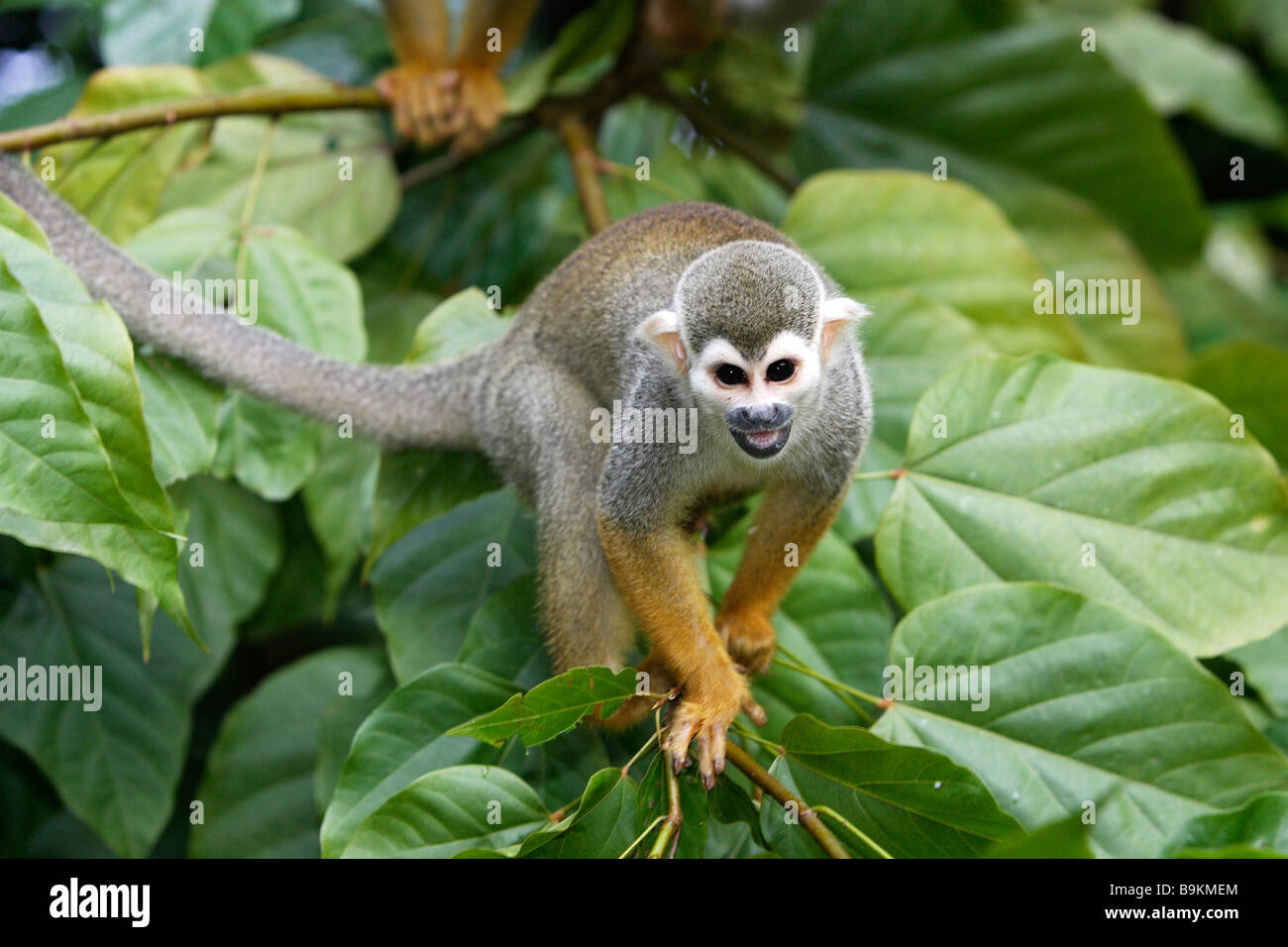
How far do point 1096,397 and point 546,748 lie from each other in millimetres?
1330

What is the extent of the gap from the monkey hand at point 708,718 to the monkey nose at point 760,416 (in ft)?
1.56

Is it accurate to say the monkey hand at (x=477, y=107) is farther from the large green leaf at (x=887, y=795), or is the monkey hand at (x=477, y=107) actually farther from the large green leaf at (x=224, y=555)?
the large green leaf at (x=887, y=795)

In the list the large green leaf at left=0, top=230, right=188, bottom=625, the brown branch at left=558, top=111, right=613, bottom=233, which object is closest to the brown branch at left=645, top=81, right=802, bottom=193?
the brown branch at left=558, top=111, right=613, bottom=233

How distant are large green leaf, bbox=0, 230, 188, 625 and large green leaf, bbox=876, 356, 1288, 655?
53.4 inches

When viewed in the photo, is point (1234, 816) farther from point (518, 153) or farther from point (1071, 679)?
point (518, 153)

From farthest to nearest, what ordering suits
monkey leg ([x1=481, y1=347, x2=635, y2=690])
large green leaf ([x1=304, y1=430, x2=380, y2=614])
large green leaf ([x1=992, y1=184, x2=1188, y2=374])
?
large green leaf ([x1=992, y1=184, x2=1188, y2=374]) → large green leaf ([x1=304, y1=430, x2=380, y2=614]) → monkey leg ([x1=481, y1=347, x2=635, y2=690])

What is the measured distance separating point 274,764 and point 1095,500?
204cm

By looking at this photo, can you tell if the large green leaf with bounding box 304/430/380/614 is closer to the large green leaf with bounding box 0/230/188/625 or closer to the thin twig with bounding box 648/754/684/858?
the large green leaf with bounding box 0/230/188/625

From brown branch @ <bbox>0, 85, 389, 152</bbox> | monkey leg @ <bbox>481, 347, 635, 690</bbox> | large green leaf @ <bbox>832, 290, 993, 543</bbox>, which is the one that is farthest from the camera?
large green leaf @ <bbox>832, 290, 993, 543</bbox>

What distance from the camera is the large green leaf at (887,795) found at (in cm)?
158

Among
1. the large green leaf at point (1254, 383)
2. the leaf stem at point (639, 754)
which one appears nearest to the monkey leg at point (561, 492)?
the leaf stem at point (639, 754)

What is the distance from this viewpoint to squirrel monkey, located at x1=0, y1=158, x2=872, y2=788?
1956 mm

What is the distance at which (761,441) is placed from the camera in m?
1.95

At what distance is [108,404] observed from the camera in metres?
1.72
